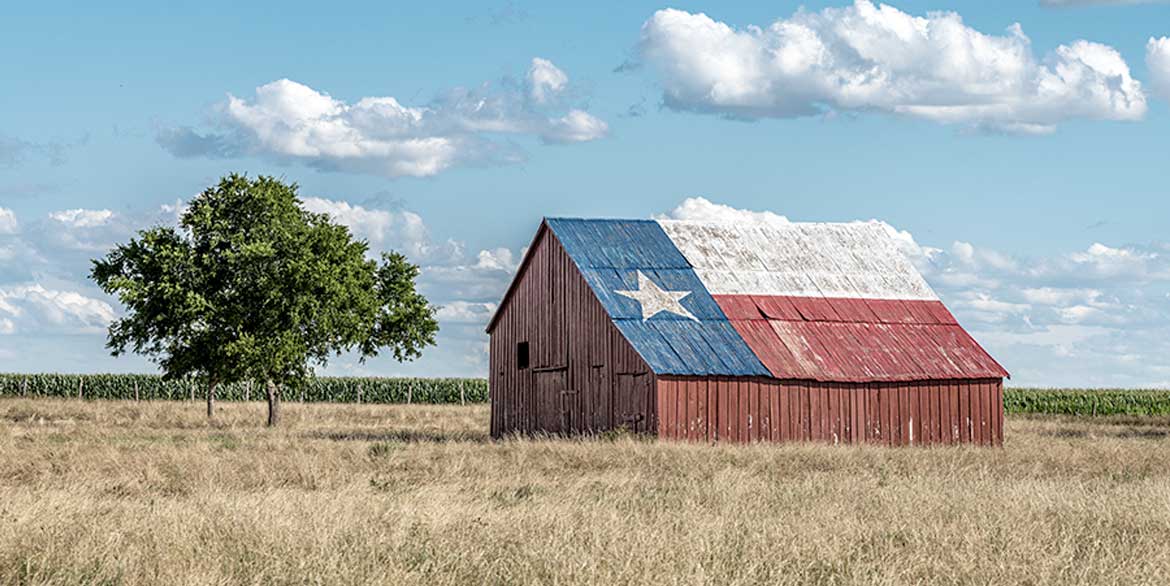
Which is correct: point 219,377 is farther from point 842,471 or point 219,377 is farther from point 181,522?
point 181,522

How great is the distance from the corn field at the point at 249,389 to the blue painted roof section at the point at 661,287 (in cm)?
3932

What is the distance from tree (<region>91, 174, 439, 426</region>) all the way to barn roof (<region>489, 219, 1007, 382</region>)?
13.3m

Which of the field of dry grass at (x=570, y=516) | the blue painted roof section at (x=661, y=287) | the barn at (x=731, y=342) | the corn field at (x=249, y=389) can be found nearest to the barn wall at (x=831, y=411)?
the barn at (x=731, y=342)

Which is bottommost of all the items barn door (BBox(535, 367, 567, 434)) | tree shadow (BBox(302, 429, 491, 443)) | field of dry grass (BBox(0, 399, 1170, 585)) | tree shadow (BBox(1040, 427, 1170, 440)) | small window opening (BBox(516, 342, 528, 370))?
tree shadow (BBox(1040, 427, 1170, 440))

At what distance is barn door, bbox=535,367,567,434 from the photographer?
127ft

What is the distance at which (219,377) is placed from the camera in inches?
1966

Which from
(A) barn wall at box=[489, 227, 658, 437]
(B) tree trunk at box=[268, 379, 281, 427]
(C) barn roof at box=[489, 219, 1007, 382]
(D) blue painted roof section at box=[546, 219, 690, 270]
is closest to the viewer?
(A) barn wall at box=[489, 227, 658, 437]

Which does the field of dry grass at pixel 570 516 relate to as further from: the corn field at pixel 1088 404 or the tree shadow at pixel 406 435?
the corn field at pixel 1088 404

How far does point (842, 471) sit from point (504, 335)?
1921cm

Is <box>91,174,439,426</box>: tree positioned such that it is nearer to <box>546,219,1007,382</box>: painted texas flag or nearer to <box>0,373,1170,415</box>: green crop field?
<box>546,219,1007,382</box>: painted texas flag

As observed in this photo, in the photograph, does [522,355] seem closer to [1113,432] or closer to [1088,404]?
[1113,432]

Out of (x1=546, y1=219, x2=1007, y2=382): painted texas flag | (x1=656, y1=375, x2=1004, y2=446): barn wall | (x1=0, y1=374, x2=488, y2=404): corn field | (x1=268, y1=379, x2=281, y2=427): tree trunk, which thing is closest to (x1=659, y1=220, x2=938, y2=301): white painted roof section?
(x1=546, y1=219, x2=1007, y2=382): painted texas flag

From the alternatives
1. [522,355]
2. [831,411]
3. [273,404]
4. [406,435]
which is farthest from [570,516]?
[273,404]

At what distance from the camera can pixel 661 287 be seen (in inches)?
1490
